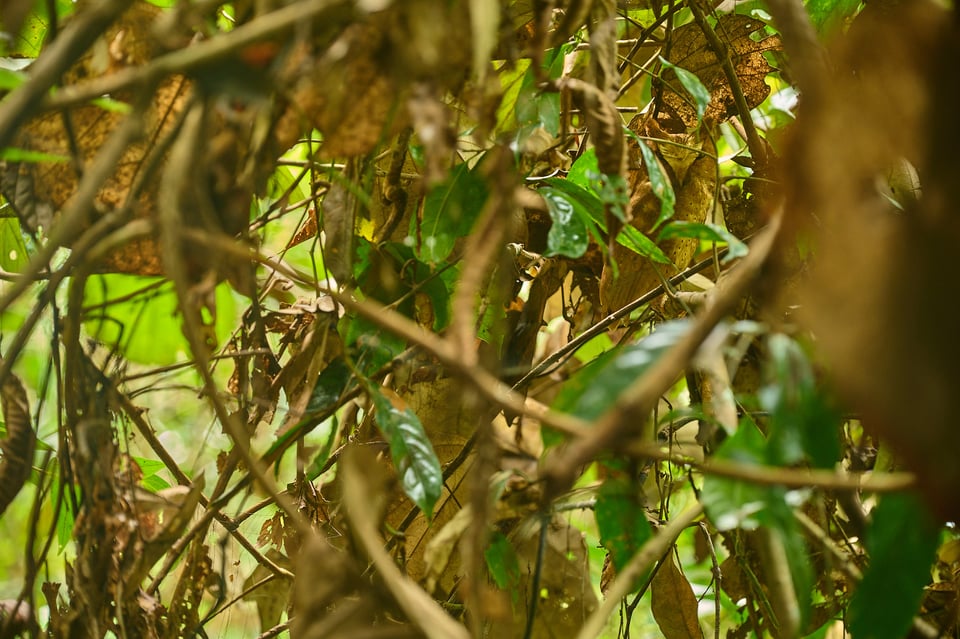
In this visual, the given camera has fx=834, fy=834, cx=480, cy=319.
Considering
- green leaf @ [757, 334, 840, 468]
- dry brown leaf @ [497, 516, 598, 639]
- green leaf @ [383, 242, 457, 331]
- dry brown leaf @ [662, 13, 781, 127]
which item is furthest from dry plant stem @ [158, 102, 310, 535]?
dry brown leaf @ [662, 13, 781, 127]

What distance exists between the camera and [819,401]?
0.45 meters

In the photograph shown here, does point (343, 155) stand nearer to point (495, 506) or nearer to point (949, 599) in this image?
point (495, 506)

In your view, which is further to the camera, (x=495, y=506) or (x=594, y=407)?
(x=495, y=506)

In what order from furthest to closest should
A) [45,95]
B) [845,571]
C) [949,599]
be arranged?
[949,599] → [845,571] → [45,95]

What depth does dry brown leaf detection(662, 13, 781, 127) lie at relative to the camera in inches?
41.6

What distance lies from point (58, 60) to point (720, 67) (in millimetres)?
812

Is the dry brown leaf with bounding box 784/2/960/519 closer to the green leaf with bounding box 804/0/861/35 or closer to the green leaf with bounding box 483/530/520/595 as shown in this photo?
the green leaf with bounding box 483/530/520/595

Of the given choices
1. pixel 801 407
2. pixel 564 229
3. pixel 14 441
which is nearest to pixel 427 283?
pixel 564 229

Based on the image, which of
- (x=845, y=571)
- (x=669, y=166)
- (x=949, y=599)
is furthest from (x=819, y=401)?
(x=949, y=599)

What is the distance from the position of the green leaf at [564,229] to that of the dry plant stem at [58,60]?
0.38 m

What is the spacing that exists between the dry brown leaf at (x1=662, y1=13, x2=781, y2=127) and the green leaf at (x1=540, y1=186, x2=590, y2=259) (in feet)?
1.15

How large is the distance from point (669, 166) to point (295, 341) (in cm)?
50

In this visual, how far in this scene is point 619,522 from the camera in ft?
2.22

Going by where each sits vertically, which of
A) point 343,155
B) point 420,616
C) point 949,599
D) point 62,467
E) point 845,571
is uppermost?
point 343,155
